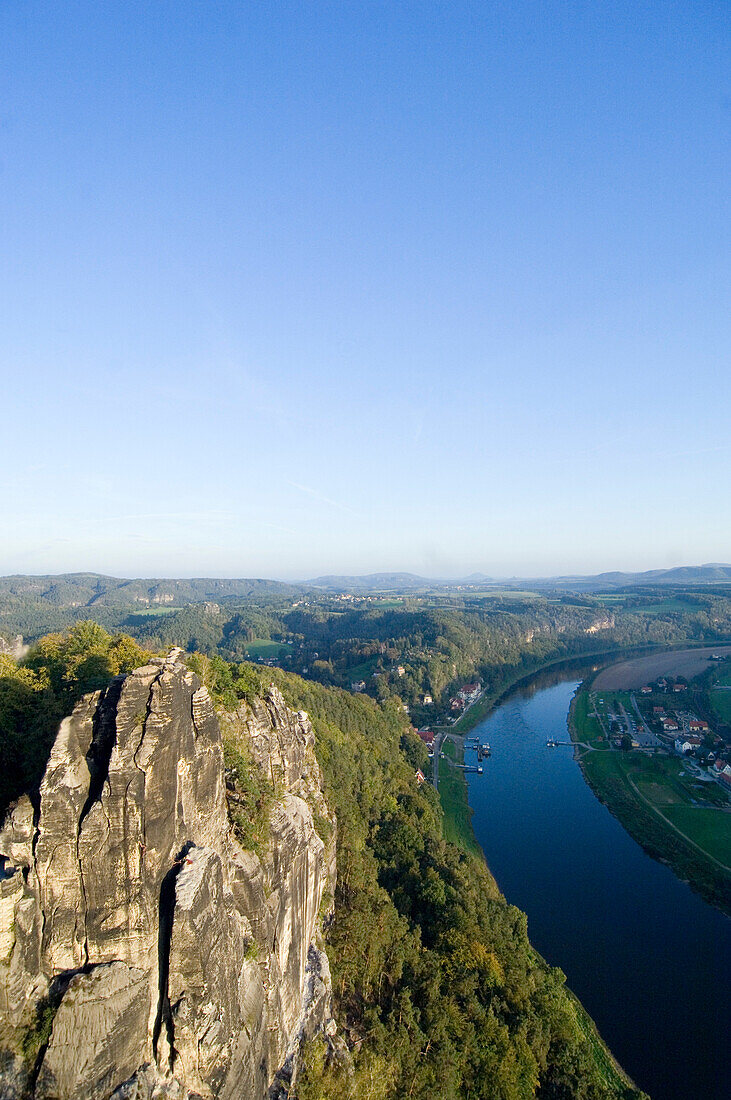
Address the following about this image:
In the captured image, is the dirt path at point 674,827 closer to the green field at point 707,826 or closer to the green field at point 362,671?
the green field at point 707,826

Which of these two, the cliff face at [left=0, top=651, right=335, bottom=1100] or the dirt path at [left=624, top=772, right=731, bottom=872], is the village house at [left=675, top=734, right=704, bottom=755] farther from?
the cliff face at [left=0, top=651, right=335, bottom=1100]

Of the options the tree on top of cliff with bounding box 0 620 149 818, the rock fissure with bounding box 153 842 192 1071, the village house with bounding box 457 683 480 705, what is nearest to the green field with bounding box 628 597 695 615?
the village house with bounding box 457 683 480 705

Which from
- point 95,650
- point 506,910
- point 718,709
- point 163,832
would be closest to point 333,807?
point 506,910

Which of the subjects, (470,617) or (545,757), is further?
(470,617)

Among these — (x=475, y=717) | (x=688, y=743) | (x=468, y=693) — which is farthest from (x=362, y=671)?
(x=688, y=743)

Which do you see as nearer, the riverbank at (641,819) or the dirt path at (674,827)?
the riverbank at (641,819)

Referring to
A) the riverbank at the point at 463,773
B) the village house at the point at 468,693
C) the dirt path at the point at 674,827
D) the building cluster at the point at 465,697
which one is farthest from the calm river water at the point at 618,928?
the village house at the point at 468,693

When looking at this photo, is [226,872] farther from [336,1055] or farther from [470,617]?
[470,617]
